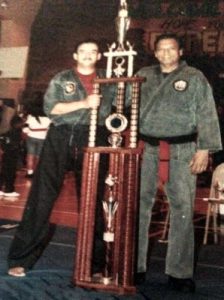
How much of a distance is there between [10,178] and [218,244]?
105 inches

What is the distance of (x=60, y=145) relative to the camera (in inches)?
93.4

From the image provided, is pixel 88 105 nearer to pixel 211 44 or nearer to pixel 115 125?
pixel 115 125

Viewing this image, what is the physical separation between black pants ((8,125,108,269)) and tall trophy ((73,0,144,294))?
14 cm

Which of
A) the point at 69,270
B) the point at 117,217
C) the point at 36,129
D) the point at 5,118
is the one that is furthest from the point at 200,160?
the point at 36,129

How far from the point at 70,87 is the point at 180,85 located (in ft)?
1.73

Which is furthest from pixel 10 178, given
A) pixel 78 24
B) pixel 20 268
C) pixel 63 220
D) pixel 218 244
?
pixel 78 24

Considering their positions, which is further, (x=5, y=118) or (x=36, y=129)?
(x=36, y=129)

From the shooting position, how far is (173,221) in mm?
2330

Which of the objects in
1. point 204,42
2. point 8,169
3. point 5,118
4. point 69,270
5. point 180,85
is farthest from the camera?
point 204,42

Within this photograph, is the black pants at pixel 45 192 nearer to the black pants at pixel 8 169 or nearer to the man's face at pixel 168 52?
the man's face at pixel 168 52

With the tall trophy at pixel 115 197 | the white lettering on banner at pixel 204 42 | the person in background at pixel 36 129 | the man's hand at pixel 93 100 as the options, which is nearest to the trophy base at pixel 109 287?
the tall trophy at pixel 115 197

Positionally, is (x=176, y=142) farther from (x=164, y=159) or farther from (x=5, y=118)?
(x=5, y=118)

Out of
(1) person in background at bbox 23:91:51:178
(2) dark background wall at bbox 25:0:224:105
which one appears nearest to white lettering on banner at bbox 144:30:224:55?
(2) dark background wall at bbox 25:0:224:105

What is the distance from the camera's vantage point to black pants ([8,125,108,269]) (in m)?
2.35
